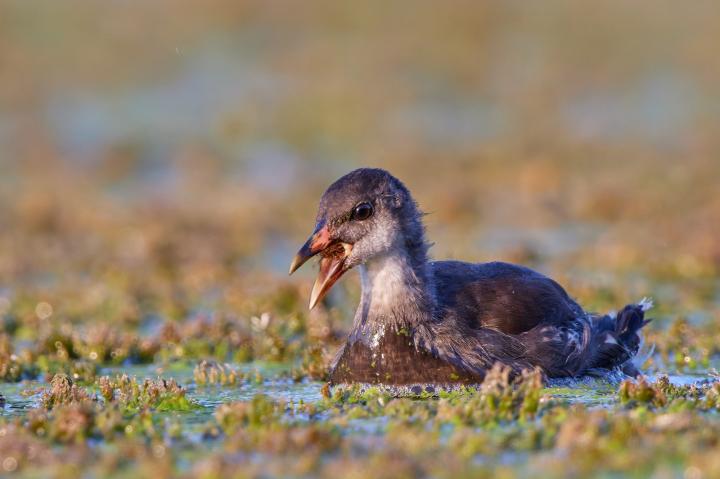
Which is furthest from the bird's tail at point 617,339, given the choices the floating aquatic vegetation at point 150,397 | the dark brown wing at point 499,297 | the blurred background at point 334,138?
the floating aquatic vegetation at point 150,397

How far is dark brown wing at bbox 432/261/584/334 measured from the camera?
966 cm

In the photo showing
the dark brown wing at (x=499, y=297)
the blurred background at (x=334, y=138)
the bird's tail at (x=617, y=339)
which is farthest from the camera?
the blurred background at (x=334, y=138)

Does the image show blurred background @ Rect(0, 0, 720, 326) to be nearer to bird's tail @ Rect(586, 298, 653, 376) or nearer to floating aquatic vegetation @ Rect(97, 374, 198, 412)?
bird's tail @ Rect(586, 298, 653, 376)

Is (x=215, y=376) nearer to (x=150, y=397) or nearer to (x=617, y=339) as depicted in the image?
(x=150, y=397)

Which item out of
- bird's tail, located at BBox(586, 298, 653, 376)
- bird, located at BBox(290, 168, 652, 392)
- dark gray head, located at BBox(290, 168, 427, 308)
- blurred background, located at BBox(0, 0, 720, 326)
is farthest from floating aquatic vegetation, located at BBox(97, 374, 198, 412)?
blurred background, located at BBox(0, 0, 720, 326)

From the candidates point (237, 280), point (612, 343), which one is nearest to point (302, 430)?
point (612, 343)

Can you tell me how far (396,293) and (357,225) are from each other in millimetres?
618

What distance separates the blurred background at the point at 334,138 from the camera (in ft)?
57.1

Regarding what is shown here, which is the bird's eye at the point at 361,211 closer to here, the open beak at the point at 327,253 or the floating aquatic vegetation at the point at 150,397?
the open beak at the point at 327,253

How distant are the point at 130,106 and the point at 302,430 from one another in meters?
22.5

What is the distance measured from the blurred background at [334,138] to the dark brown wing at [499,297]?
4.13 meters

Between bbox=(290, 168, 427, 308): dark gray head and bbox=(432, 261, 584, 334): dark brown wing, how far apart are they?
0.52 metres


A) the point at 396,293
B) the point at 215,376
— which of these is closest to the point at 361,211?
the point at 396,293

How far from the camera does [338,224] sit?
376 inches
